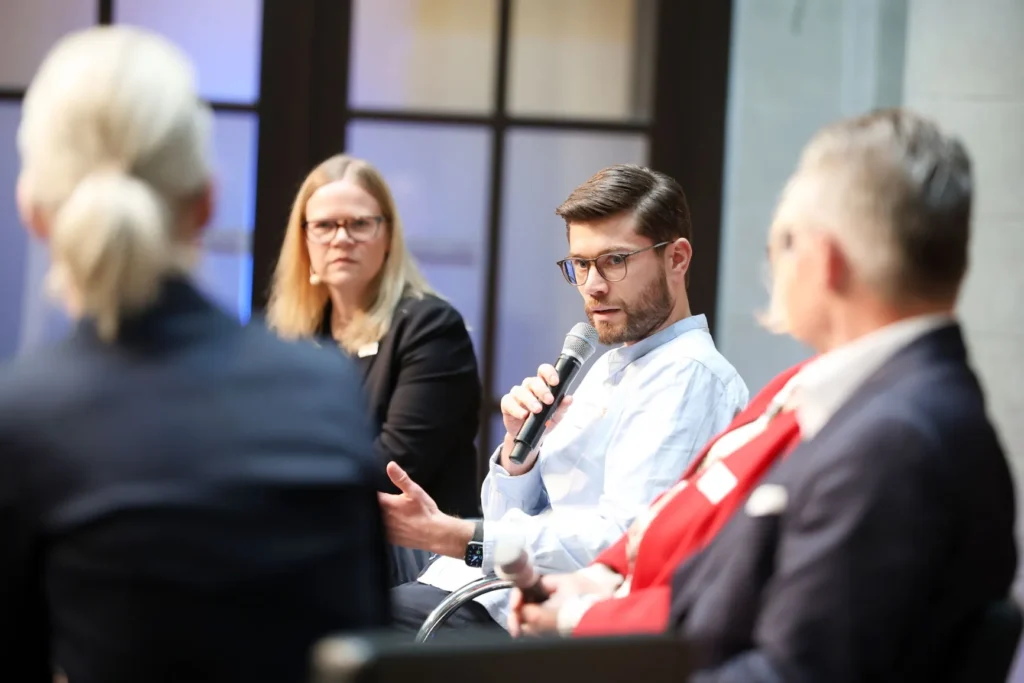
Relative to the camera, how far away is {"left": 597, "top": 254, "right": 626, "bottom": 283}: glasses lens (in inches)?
93.7

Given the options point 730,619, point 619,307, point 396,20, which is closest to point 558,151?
point 396,20

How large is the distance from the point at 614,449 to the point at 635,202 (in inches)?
19.2

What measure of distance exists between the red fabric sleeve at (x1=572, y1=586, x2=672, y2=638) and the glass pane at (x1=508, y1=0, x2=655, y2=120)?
309 centimetres

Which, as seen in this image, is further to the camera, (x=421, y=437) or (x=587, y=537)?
(x=421, y=437)

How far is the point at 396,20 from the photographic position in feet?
14.7

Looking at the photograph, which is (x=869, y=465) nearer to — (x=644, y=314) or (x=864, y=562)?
(x=864, y=562)

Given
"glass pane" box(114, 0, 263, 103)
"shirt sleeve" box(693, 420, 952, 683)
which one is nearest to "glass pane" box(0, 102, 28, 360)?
A: "glass pane" box(114, 0, 263, 103)

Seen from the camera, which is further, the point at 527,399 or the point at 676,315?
the point at 676,315

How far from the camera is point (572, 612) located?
1.77 metres

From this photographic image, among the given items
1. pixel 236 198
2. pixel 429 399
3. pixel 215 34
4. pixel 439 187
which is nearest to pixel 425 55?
pixel 439 187

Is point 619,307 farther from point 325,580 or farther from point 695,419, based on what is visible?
point 325,580

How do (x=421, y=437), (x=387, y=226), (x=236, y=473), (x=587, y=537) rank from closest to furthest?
(x=236, y=473)
(x=587, y=537)
(x=421, y=437)
(x=387, y=226)

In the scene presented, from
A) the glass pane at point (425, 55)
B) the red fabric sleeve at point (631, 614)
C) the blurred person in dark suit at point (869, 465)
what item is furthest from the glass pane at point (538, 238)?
the blurred person in dark suit at point (869, 465)

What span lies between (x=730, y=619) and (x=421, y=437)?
1.72 m
